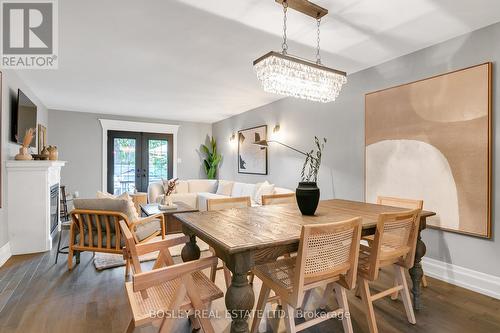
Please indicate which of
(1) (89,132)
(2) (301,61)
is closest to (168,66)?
(2) (301,61)

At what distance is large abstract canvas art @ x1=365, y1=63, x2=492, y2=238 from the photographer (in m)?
2.40

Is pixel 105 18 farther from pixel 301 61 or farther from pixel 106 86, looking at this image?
pixel 106 86

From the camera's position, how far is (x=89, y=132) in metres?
6.40

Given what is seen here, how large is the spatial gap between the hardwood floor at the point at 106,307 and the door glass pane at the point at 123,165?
13.3 ft

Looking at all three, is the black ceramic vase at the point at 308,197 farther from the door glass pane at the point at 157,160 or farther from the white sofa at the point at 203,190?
the door glass pane at the point at 157,160

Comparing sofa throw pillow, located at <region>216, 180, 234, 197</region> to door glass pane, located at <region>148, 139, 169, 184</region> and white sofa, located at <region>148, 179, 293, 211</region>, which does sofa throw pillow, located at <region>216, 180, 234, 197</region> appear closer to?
white sofa, located at <region>148, 179, 293, 211</region>

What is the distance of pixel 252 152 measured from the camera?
5.97m

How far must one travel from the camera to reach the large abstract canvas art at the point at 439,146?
2402mm

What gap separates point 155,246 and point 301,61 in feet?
5.70

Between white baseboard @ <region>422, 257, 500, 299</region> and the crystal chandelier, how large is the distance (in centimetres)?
209

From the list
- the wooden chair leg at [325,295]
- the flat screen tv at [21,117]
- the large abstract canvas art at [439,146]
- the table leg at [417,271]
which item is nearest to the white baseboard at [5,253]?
the flat screen tv at [21,117]

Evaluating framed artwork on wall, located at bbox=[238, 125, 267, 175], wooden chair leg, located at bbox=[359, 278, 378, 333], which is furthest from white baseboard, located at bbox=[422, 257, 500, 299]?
framed artwork on wall, located at bbox=[238, 125, 267, 175]

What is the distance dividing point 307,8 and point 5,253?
14.0ft

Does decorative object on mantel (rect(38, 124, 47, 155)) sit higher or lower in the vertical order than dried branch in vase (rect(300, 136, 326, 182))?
higher
